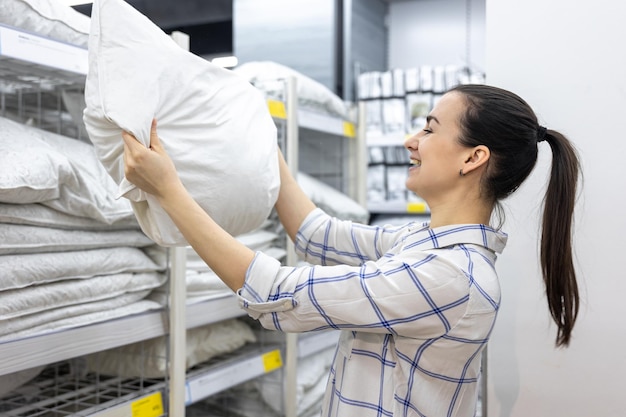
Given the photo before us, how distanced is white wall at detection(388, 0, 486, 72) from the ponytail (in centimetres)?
265

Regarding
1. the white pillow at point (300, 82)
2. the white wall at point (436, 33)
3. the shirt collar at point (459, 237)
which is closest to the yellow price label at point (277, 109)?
the white pillow at point (300, 82)

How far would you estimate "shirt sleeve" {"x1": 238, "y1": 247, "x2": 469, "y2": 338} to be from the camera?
110 centimetres

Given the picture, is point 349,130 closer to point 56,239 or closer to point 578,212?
point 578,212

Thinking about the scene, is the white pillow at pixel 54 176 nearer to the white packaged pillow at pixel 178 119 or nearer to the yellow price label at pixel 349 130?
the white packaged pillow at pixel 178 119

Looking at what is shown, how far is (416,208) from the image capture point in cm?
332

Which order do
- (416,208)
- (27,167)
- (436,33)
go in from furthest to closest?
1. (436,33)
2. (416,208)
3. (27,167)

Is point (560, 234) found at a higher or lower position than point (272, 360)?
higher

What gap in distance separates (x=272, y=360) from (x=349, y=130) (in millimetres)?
1133

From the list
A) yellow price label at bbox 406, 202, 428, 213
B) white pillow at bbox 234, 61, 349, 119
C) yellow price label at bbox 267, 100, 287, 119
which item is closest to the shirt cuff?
yellow price label at bbox 267, 100, 287, 119

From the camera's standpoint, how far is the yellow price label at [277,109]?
2.25 meters

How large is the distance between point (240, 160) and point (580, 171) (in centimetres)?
71

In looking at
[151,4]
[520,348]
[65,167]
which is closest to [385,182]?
[151,4]

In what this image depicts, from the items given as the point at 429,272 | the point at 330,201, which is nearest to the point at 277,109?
the point at 330,201

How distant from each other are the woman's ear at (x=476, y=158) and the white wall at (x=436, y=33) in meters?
2.73
